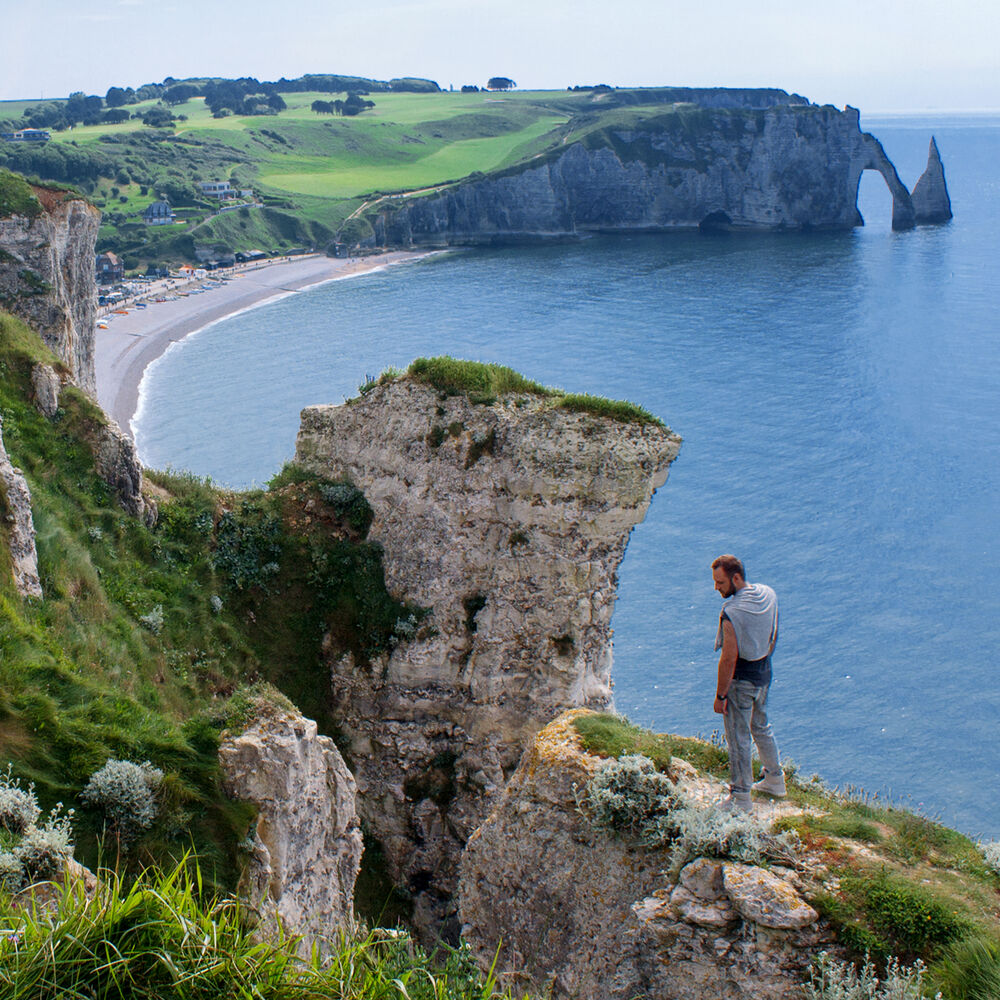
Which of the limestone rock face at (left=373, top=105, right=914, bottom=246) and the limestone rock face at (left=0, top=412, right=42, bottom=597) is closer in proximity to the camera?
the limestone rock face at (left=0, top=412, right=42, bottom=597)

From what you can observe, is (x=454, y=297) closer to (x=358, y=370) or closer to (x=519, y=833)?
(x=358, y=370)

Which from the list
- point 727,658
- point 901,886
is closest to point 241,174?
point 727,658

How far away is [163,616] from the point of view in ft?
68.6

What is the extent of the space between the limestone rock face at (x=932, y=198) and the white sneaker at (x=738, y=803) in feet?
558

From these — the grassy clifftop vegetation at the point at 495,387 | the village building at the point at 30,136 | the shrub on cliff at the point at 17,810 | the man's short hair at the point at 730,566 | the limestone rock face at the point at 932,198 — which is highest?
the village building at the point at 30,136

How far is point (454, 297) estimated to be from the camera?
125 m

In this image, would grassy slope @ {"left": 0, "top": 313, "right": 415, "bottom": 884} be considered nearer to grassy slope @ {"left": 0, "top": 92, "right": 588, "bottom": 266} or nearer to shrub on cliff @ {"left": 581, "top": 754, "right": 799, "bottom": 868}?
shrub on cliff @ {"left": 581, "top": 754, "right": 799, "bottom": 868}

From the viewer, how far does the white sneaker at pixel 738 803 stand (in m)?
12.5

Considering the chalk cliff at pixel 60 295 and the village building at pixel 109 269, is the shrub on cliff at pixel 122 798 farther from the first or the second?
the village building at pixel 109 269

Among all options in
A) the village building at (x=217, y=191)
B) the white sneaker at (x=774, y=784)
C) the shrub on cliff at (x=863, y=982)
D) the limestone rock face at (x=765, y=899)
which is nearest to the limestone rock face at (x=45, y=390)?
the white sneaker at (x=774, y=784)

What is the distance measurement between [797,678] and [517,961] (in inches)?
1369

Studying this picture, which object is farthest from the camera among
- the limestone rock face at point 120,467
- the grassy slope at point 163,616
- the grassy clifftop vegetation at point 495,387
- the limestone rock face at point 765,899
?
the limestone rock face at point 120,467

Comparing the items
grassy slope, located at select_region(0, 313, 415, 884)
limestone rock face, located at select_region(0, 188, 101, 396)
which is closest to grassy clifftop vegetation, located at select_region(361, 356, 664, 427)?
grassy slope, located at select_region(0, 313, 415, 884)

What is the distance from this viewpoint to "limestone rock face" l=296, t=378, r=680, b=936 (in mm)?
22094
